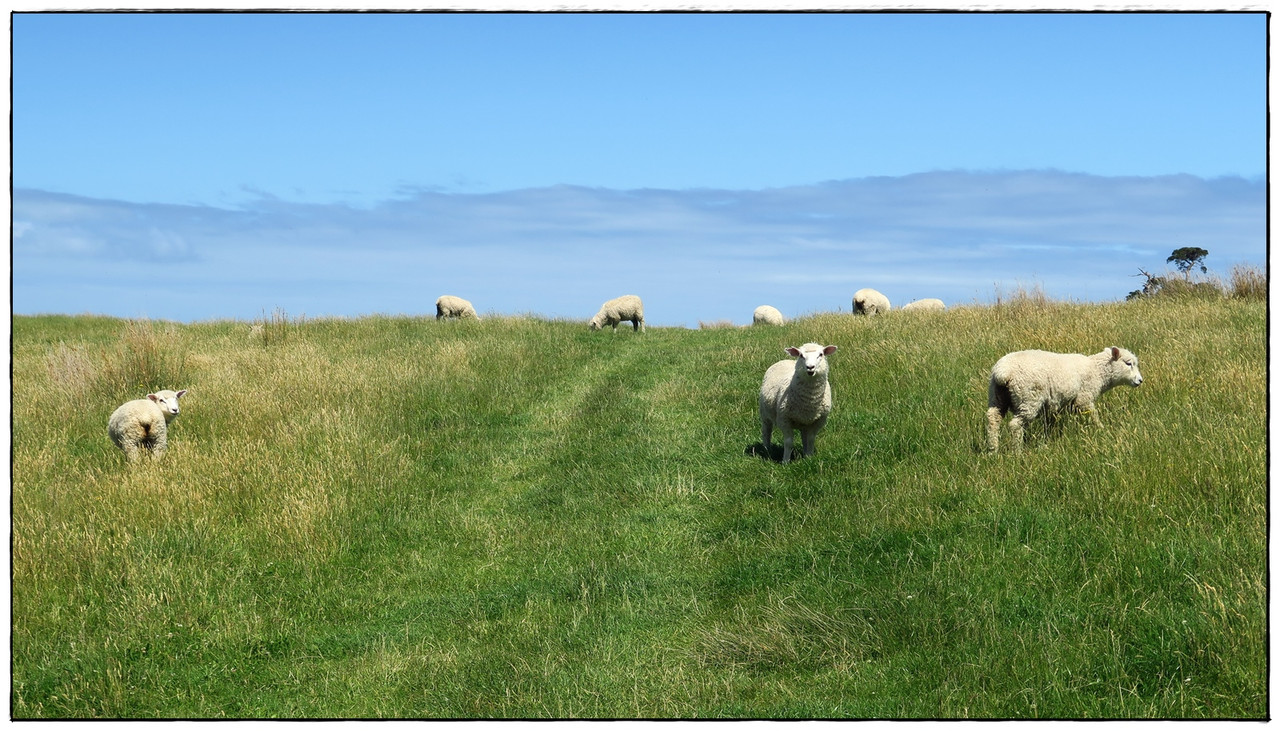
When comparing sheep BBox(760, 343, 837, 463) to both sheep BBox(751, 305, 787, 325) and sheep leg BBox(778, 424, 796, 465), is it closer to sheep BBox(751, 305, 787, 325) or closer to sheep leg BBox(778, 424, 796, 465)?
sheep leg BBox(778, 424, 796, 465)

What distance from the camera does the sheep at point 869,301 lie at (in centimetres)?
2962

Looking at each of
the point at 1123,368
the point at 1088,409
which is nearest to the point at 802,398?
the point at 1088,409

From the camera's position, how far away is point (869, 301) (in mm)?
29703

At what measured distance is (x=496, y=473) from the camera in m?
11.8

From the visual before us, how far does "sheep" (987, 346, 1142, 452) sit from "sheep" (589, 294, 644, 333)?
56.7ft

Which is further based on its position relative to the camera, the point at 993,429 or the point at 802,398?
the point at 802,398

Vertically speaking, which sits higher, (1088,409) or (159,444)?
(1088,409)

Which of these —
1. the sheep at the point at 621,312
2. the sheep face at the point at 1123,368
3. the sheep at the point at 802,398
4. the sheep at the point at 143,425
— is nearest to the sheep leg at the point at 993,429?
the sheep face at the point at 1123,368

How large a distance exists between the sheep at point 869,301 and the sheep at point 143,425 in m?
22.0

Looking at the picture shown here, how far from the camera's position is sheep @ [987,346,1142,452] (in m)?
9.90

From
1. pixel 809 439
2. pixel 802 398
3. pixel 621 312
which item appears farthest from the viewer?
pixel 621 312

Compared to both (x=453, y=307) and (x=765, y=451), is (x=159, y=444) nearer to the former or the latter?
(x=765, y=451)

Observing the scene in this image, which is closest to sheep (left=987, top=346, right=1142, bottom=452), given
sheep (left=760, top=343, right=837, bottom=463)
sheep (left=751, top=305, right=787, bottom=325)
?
sheep (left=760, top=343, right=837, bottom=463)

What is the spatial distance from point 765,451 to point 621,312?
52.8 feet
